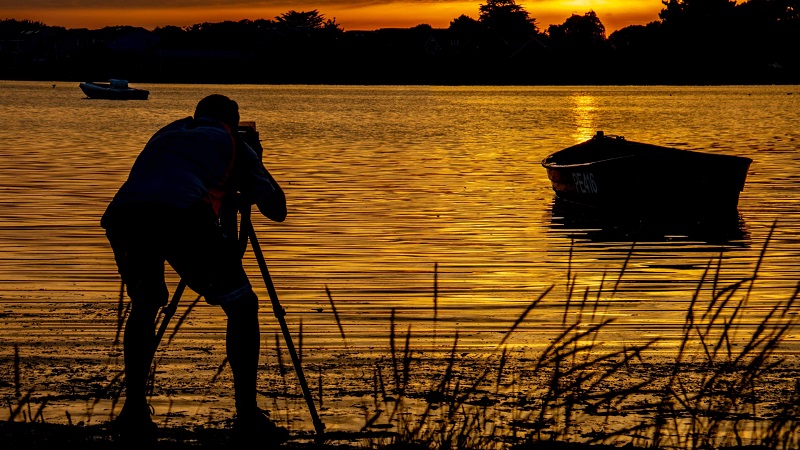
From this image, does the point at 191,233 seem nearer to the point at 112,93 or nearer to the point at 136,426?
the point at 136,426

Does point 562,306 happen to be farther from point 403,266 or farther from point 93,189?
point 93,189

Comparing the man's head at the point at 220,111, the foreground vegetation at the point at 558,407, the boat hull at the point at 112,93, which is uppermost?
the man's head at the point at 220,111

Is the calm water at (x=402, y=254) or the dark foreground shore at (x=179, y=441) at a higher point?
the dark foreground shore at (x=179, y=441)

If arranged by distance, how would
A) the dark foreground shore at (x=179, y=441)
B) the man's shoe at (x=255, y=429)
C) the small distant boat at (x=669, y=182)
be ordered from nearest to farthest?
the dark foreground shore at (x=179, y=441)
the man's shoe at (x=255, y=429)
the small distant boat at (x=669, y=182)

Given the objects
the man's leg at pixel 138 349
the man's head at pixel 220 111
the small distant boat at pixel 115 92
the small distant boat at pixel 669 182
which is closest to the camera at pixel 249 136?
the man's head at pixel 220 111

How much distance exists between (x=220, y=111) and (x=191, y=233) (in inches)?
33.5

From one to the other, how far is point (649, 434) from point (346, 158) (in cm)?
4291

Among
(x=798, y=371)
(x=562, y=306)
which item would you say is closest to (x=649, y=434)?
(x=798, y=371)

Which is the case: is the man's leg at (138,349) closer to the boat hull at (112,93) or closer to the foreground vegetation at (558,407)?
the foreground vegetation at (558,407)

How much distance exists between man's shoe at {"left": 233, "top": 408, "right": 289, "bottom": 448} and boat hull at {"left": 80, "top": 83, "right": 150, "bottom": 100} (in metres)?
137

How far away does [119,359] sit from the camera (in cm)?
1134

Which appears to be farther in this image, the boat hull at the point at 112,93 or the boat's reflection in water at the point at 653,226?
the boat hull at the point at 112,93

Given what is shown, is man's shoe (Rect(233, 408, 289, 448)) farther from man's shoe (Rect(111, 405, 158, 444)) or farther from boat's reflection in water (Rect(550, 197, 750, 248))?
boat's reflection in water (Rect(550, 197, 750, 248))

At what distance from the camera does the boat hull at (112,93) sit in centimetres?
14275
